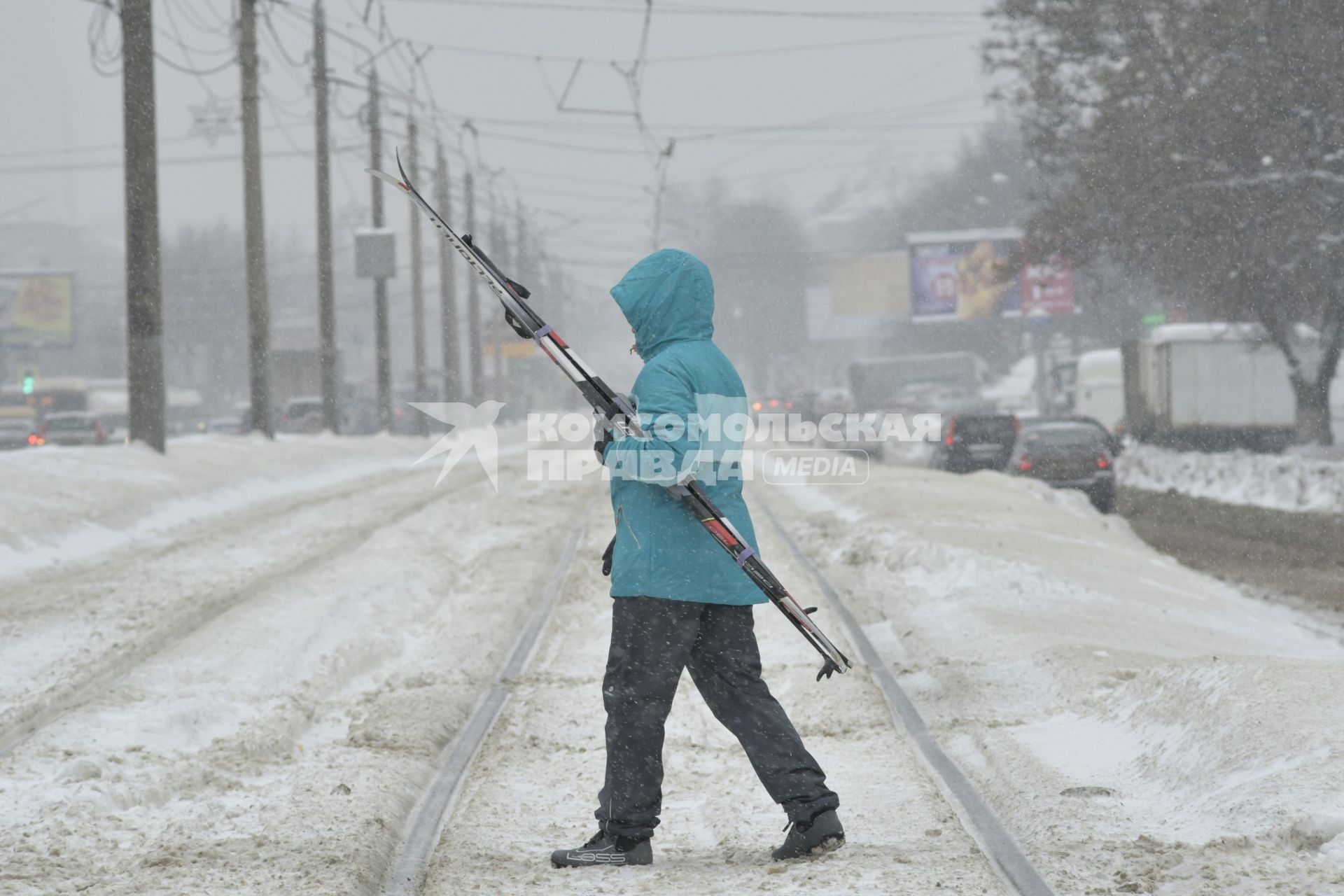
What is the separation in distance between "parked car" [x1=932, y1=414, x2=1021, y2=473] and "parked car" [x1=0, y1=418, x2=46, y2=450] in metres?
22.6

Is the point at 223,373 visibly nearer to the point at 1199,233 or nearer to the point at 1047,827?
the point at 1199,233

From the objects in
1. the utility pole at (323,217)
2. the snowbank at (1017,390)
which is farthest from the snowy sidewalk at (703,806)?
the snowbank at (1017,390)

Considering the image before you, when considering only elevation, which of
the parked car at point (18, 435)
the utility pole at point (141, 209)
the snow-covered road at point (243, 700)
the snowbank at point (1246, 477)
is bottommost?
the snowbank at point (1246, 477)

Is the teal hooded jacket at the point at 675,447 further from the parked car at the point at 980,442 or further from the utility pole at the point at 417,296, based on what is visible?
the utility pole at the point at 417,296

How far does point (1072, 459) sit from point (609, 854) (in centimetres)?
1950

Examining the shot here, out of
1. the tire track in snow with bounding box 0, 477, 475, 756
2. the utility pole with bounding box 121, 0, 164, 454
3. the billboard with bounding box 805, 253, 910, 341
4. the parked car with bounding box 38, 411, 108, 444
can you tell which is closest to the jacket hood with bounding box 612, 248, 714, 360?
the tire track in snow with bounding box 0, 477, 475, 756

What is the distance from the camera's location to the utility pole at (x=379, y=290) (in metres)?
40.0

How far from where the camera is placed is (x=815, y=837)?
4.57m

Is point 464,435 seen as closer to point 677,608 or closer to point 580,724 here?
point 580,724

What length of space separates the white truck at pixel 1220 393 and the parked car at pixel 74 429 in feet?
89.5

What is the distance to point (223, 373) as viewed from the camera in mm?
104000

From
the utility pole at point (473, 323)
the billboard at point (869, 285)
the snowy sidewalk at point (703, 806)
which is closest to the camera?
the snowy sidewalk at point (703, 806)

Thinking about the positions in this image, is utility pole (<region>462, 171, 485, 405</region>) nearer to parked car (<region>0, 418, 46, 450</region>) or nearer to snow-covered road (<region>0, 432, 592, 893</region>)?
parked car (<region>0, 418, 46, 450</region>)

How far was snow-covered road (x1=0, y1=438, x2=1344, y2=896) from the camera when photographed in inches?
182
